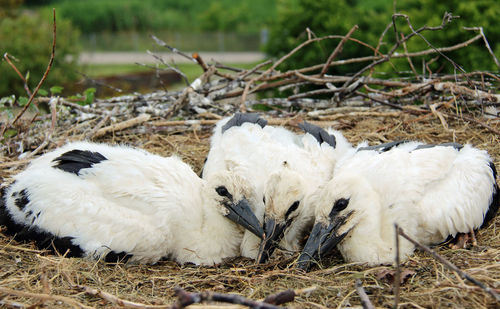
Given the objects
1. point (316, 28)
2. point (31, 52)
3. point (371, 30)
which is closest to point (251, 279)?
point (316, 28)

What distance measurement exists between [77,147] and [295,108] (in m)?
2.45

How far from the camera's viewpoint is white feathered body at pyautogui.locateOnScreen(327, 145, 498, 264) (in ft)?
9.78

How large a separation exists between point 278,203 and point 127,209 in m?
0.93

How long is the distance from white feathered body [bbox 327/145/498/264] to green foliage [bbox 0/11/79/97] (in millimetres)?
8649

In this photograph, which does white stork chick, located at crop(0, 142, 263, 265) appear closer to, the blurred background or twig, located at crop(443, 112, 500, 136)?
the blurred background

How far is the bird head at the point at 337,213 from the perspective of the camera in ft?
9.84

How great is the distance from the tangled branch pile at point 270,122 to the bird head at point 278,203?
132 millimetres

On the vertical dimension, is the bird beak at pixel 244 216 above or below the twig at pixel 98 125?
below

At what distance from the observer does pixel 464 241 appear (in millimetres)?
3066

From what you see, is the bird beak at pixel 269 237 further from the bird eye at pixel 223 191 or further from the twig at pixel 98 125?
the twig at pixel 98 125

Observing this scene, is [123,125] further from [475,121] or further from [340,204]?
[475,121]

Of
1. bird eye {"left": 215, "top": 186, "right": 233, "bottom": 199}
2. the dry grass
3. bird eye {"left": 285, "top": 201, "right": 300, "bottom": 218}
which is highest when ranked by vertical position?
bird eye {"left": 215, "top": 186, "right": 233, "bottom": 199}

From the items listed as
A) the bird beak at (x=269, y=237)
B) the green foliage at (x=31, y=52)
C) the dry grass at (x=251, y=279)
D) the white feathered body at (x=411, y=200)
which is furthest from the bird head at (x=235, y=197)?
the green foliage at (x=31, y=52)

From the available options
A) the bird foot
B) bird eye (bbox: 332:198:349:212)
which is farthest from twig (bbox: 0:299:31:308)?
the bird foot
